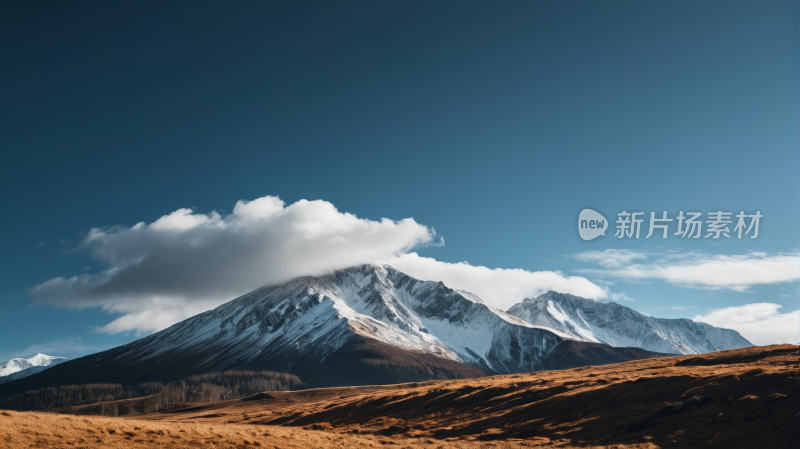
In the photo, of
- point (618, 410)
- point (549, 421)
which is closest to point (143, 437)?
point (549, 421)

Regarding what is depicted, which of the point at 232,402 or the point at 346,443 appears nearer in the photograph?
the point at 346,443

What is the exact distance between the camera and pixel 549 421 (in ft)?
198

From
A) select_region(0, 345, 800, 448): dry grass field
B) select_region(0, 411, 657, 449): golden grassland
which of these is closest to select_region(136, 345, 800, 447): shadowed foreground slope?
select_region(0, 345, 800, 448): dry grass field

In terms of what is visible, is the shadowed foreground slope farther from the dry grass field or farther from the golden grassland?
the golden grassland

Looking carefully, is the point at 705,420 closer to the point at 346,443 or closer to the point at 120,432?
the point at 346,443

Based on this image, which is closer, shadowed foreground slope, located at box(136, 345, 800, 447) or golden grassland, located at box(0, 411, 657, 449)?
golden grassland, located at box(0, 411, 657, 449)

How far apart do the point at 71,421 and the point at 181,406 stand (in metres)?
152

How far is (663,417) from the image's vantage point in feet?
172

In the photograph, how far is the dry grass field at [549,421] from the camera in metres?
42.8

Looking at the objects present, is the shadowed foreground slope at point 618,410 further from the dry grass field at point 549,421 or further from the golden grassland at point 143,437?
the golden grassland at point 143,437

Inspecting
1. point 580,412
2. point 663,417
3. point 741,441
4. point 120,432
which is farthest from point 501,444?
point 120,432

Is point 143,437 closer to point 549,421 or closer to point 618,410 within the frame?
point 549,421

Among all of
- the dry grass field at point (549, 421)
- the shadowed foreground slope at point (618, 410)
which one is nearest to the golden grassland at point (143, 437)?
the dry grass field at point (549, 421)

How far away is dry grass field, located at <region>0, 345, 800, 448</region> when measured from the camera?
4284 cm
